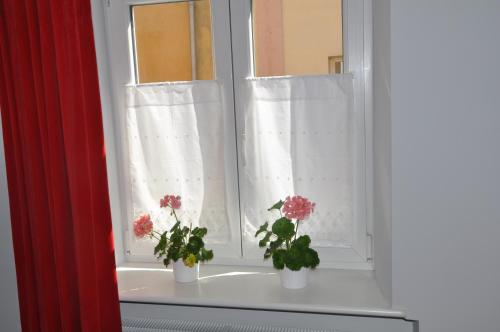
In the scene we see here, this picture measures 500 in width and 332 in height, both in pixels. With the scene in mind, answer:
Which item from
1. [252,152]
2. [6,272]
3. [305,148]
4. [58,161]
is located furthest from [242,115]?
[6,272]

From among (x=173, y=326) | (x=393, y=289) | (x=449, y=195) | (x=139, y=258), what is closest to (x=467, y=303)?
(x=393, y=289)

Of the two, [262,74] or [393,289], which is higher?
[262,74]

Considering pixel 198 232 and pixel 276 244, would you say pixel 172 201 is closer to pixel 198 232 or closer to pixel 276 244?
pixel 198 232

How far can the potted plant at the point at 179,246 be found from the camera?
5.98ft

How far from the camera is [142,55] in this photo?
6.68ft

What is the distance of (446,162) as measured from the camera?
1437 millimetres

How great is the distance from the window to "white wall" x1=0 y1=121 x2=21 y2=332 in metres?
0.46

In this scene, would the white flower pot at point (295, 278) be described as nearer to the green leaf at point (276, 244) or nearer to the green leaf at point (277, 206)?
the green leaf at point (276, 244)

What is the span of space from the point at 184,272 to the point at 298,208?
0.55 m

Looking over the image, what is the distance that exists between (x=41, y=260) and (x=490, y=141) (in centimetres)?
163

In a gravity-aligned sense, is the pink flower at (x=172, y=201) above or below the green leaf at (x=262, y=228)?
above

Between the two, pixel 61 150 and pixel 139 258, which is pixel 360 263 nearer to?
pixel 139 258

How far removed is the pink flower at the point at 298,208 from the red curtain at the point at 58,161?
0.68m

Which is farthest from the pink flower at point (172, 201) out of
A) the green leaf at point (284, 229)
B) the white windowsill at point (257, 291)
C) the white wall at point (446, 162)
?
the white wall at point (446, 162)
